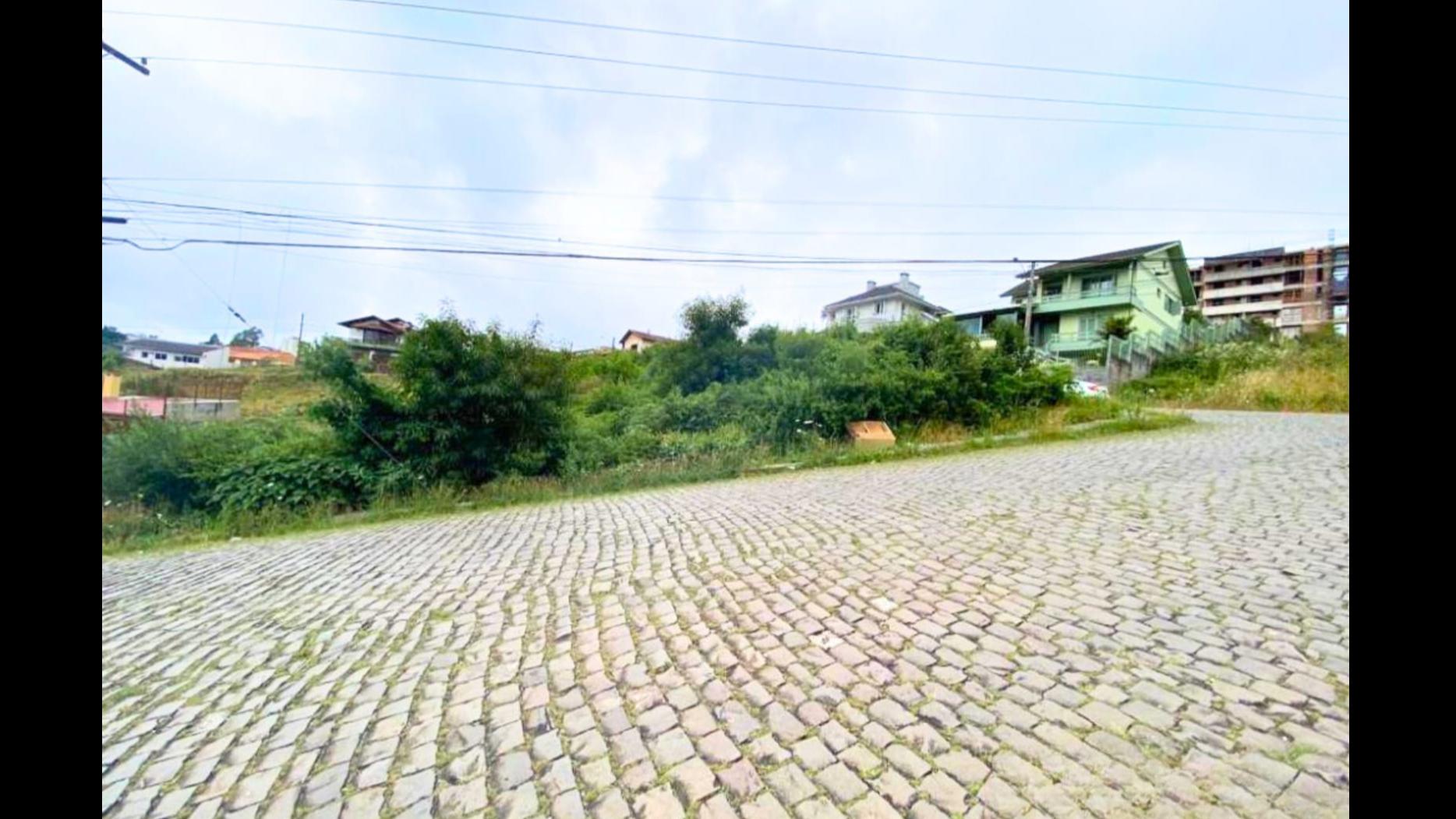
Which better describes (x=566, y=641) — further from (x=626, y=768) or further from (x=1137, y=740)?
(x=1137, y=740)

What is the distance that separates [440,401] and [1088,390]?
64.6 feet

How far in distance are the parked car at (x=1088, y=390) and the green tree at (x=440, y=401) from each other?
1389cm

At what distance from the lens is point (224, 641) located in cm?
309

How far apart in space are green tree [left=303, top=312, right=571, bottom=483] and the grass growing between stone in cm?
55

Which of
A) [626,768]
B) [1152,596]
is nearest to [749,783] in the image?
[626,768]

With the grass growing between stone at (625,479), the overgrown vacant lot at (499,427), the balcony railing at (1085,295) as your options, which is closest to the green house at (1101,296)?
the balcony railing at (1085,295)

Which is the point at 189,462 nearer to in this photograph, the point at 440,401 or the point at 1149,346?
the point at 440,401

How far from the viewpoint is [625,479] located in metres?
8.34

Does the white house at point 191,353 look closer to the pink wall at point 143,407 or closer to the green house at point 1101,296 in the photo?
the pink wall at point 143,407

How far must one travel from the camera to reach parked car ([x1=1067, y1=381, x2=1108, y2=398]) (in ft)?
43.4

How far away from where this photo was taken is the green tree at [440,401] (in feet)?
24.3

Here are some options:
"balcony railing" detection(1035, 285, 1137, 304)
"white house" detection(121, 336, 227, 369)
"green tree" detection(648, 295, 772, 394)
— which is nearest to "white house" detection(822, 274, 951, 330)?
"balcony railing" detection(1035, 285, 1137, 304)

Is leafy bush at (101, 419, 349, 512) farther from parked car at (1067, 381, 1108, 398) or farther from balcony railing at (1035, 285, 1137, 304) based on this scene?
balcony railing at (1035, 285, 1137, 304)
